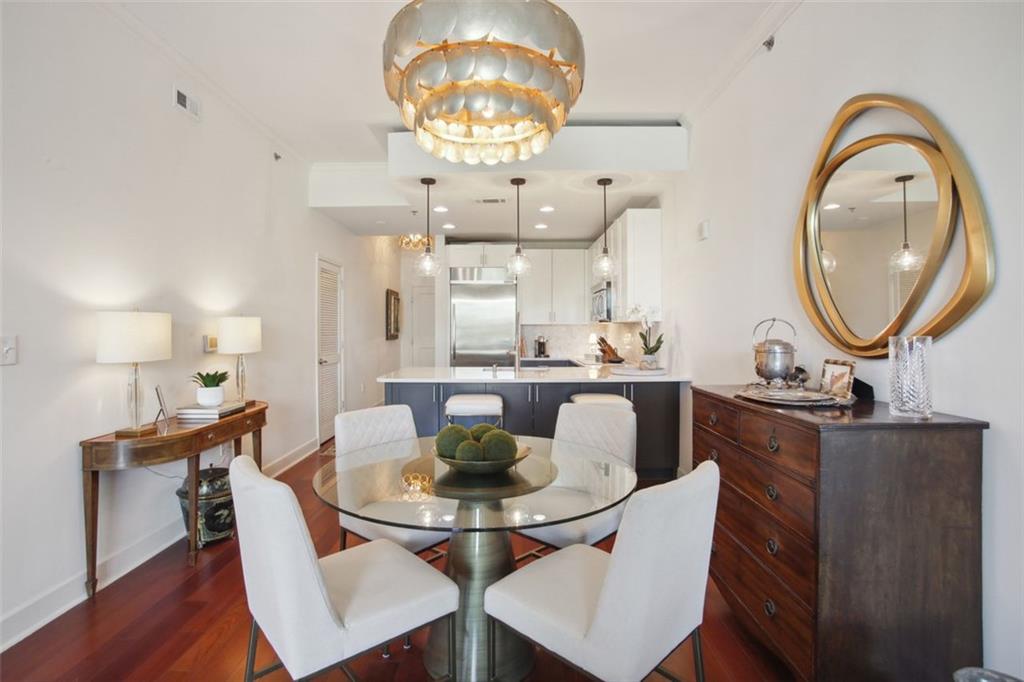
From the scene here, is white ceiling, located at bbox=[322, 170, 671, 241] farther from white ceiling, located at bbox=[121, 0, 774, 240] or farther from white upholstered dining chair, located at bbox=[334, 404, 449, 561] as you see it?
white upholstered dining chair, located at bbox=[334, 404, 449, 561]

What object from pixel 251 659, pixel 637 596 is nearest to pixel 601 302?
pixel 637 596

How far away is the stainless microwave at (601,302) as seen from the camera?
5.21 m

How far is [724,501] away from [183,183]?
355 cm

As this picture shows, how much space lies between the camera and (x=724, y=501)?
6.70ft

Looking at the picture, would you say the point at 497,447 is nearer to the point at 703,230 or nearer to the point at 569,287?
the point at 703,230

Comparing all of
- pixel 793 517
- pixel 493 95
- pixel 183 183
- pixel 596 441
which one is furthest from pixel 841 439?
pixel 183 183

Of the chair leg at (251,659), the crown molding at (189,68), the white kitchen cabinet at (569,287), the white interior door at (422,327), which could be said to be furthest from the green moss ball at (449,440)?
the white interior door at (422,327)

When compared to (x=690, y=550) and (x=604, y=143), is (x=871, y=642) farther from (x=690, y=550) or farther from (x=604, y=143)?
(x=604, y=143)

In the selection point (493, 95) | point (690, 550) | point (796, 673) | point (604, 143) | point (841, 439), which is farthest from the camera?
point (604, 143)

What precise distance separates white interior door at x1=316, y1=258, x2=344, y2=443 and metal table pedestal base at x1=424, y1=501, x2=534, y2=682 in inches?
144

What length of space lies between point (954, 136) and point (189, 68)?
3.88 meters

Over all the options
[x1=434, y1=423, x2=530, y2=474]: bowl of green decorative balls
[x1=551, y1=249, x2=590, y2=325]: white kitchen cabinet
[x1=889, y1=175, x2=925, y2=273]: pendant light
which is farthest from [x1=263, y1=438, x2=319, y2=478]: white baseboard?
[x1=889, y1=175, x2=925, y2=273]: pendant light

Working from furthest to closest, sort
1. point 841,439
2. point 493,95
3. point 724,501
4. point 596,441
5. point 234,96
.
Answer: point 234,96 < point 596,441 < point 724,501 < point 493,95 < point 841,439

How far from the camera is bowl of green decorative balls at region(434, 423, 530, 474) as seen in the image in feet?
5.44
